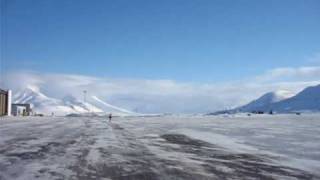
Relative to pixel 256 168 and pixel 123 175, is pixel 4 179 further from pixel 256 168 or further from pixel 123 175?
pixel 256 168

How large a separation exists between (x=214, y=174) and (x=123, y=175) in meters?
2.31

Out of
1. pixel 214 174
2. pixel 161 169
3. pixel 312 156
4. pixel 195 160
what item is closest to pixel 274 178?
pixel 214 174

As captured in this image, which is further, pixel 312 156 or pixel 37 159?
pixel 312 156

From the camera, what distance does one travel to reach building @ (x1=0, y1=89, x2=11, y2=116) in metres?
117

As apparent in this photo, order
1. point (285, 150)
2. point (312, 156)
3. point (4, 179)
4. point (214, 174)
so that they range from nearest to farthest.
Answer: point (4, 179) < point (214, 174) < point (312, 156) < point (285, 150)

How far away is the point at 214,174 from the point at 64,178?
12.3ft

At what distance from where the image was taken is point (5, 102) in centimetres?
12050

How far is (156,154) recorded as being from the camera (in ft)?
59.7

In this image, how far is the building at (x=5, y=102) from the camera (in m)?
117

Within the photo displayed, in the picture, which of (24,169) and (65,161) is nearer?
(24,169)

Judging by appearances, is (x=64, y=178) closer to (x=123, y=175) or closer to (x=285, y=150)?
(x=123, y=175)

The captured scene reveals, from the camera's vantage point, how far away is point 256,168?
14156mm

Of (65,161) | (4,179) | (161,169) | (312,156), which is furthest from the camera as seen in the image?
(312,156)

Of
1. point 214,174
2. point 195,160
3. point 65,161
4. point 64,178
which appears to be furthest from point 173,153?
point 64,178
